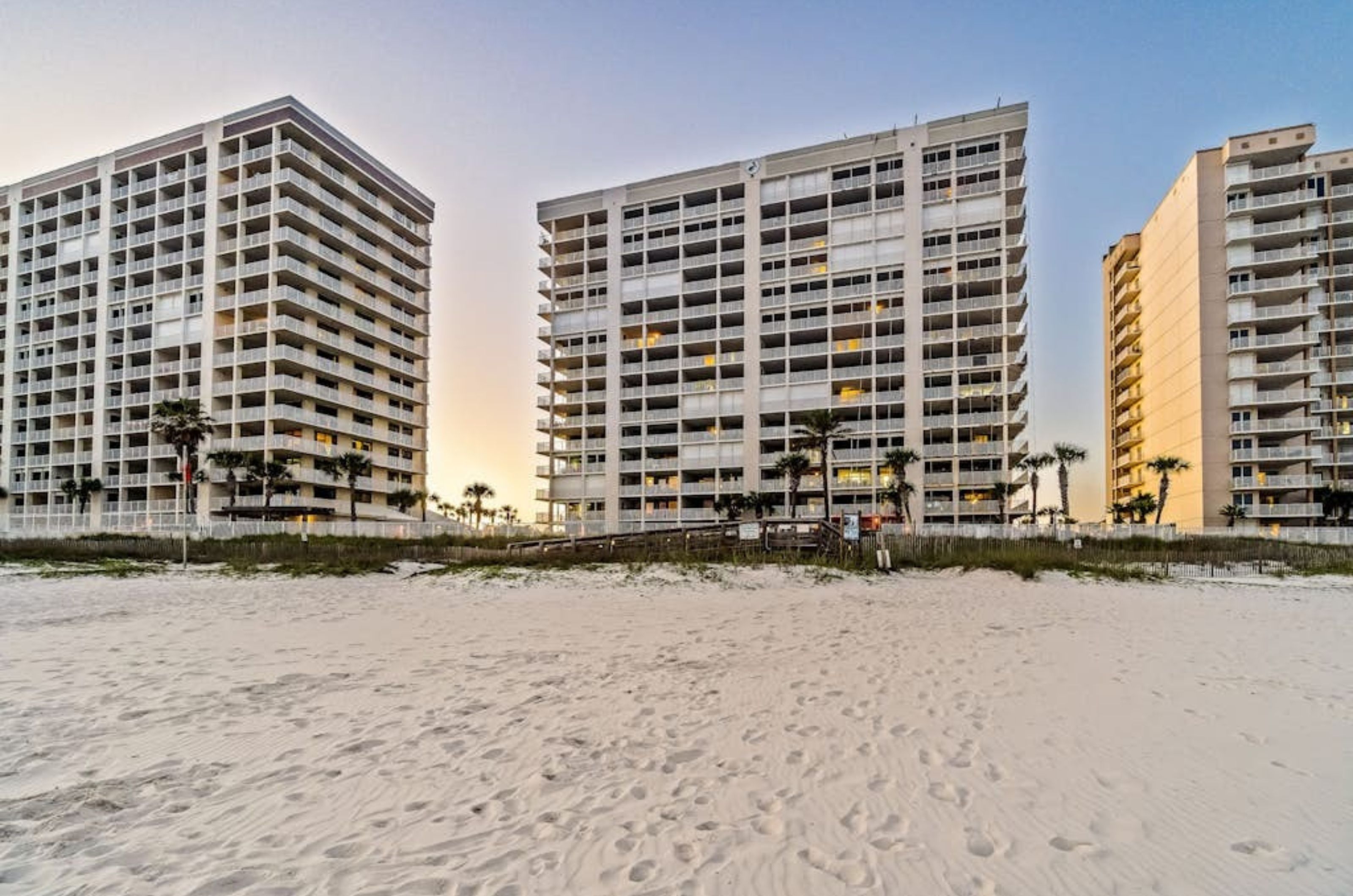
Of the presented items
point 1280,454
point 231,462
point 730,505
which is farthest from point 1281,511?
point 231,462

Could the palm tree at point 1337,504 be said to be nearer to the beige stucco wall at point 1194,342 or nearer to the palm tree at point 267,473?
the beige stucco wall at point 1194,342

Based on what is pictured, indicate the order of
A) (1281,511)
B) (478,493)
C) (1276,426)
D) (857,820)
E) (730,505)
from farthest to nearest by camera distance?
(478,493) < (730,505) < (1276,426) < (1281,511) < (857,820)

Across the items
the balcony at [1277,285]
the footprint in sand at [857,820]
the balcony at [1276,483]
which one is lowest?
the footprint in sand at [857,820]

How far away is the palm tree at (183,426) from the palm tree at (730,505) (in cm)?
4028

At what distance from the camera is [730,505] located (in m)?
57.3

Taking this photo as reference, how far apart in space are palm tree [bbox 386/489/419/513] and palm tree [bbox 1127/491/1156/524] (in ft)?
223

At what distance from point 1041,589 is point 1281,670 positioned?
33.2ft

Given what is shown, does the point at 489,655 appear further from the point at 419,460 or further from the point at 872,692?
the point at 419,460

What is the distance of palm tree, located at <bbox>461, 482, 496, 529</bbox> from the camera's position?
8250 centimetres

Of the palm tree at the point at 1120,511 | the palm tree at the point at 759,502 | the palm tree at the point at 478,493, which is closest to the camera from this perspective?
the palm tree at the point at 759,502

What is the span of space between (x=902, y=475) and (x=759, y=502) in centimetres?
1216

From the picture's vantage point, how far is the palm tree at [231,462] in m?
50.9

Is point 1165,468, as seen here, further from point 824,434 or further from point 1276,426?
point 824,434

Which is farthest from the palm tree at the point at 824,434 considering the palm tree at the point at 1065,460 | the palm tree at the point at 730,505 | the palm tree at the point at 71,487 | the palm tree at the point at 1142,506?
the palm tree at the point at 71,487
